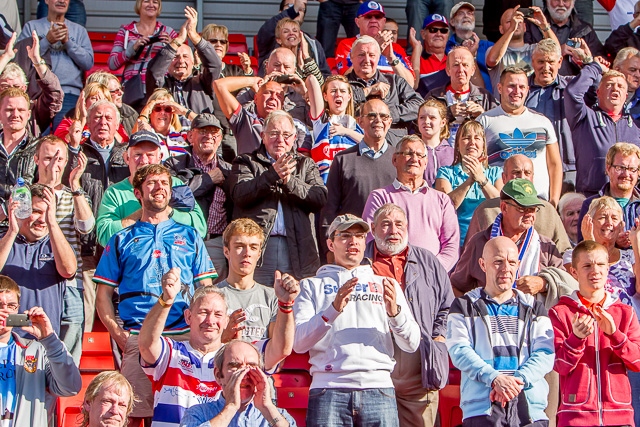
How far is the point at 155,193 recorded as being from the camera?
285 inches

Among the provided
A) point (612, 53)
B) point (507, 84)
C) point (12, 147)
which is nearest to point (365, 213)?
point (507, 84)

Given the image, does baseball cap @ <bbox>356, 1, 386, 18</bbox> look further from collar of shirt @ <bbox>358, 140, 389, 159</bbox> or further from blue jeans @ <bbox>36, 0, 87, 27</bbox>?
collar of shirt @ <bbox>358, 140, 389, 159</bbox>

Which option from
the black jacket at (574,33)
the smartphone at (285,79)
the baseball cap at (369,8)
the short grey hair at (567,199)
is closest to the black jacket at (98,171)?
the smartphone at (285,79)

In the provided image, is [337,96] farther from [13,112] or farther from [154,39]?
[154,39]

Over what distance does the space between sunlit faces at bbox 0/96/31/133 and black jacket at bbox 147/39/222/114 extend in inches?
77.0

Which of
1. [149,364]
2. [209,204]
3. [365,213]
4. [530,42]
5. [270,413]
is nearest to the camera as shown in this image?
[270,413]

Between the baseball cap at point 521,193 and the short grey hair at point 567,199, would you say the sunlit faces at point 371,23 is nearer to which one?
the short grey hair at point 567,199

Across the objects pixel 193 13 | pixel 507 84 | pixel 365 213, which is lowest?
pixel 365 213

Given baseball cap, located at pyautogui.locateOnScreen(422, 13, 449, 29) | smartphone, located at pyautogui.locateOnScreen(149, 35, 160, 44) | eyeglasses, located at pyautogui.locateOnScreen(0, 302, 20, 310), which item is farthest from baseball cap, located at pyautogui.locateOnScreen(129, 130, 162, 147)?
baseball cap, located at pyautogui.locateOnScreen(422, 13, 449, 29)

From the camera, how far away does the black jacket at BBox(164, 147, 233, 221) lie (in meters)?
8.66

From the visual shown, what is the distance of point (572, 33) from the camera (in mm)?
12602

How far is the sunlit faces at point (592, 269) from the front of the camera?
680cm

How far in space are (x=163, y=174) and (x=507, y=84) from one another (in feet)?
11.4

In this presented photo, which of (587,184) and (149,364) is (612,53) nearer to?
(587,184)
